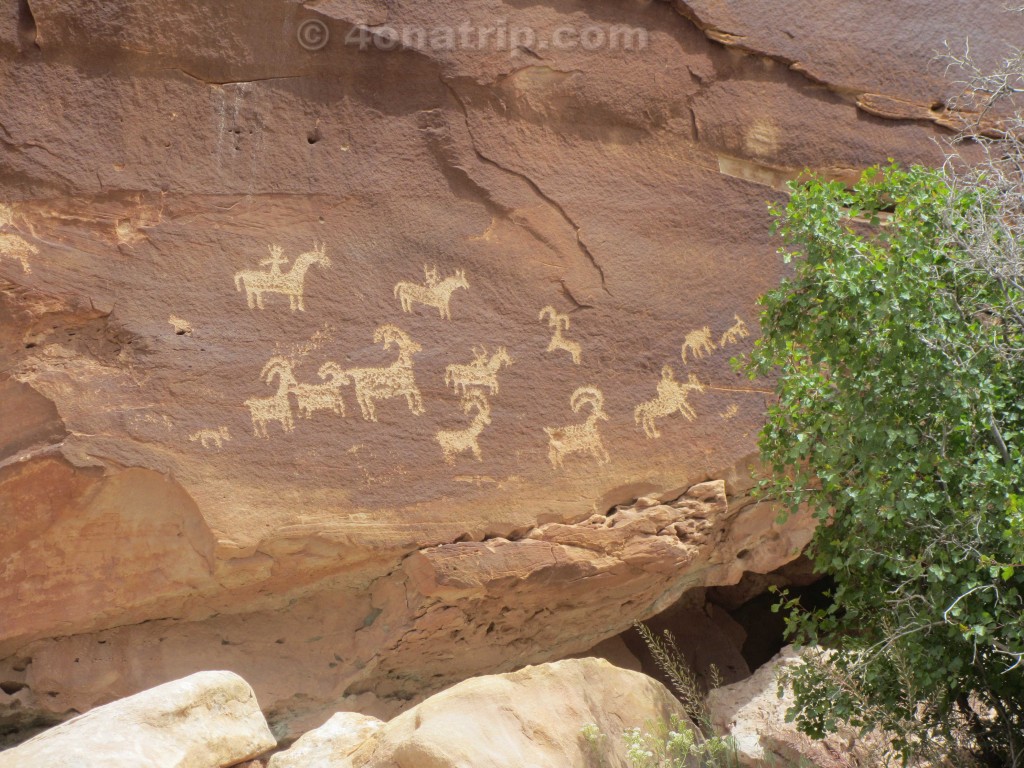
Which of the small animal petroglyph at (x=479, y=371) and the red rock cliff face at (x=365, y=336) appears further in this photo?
the small animal petroglyph at (x=479, y=371)

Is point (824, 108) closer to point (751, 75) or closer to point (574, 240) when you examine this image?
point (751, 75)

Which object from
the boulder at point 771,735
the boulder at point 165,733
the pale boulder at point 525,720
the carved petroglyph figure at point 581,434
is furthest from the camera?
the carved petroglyph figure at point 581,434

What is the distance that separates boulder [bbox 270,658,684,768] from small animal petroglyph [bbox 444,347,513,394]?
1.52 meters

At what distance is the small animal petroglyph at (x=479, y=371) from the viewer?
5.12m

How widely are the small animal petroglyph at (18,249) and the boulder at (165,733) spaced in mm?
2227

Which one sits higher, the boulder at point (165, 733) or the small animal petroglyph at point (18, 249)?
the small animal petroglyph at point (18, 249)

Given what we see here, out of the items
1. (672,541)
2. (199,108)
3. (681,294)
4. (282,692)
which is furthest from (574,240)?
(282,692)

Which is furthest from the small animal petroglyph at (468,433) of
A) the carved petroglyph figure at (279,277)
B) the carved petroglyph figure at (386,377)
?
the carved petroglyph figure at (279,277)

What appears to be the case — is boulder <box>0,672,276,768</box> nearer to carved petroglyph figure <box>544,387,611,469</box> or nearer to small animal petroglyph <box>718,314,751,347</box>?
carved petroglyph figure <box>544,387,611,469</box>

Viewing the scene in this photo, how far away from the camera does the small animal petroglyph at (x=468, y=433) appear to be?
500 centimetres

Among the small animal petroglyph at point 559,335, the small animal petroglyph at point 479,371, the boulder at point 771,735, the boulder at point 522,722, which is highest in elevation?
the small animal petroglyph at point 559,335

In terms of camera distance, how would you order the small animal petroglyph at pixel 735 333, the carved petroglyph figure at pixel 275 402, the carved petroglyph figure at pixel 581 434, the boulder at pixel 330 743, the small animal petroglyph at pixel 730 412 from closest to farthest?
the boulder at pixel 330 743 < the carved petroglyph figure at pixel 275 402 < the carved petroglyph figure at pixel 581 434 < the small animal petroglyph at pixel 730 412 < the small animal petroglyph at pixel 735 333

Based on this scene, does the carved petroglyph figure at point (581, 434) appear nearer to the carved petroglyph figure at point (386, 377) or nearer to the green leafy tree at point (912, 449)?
the carved petroglyph figure at point (386, 377)

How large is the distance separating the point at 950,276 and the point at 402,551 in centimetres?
255
